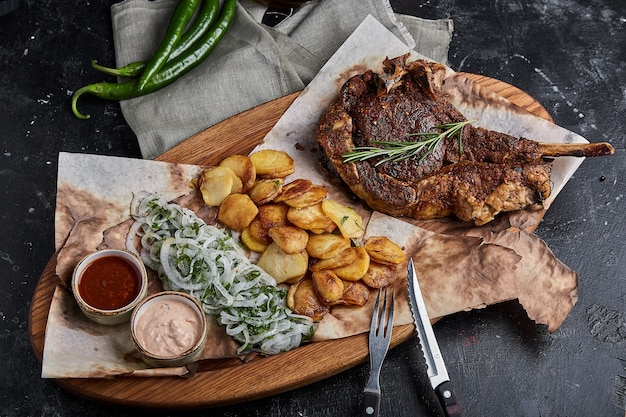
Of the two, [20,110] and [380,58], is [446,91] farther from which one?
[20,110]

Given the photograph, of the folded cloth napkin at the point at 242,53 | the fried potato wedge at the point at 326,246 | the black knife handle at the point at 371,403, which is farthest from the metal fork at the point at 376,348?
the folded cloth napkin at the point at 242,53

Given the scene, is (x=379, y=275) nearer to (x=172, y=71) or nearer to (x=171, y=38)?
(x=172, y=71)

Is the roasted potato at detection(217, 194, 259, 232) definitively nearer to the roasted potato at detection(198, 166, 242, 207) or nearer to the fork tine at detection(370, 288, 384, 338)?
the roasted potato at detection(198, 166, 242, 207)

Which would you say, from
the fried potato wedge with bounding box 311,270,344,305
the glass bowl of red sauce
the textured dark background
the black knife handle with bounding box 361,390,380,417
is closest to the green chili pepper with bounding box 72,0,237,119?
the textured dark background

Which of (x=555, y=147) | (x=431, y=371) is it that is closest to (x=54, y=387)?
(x=431, y=371)

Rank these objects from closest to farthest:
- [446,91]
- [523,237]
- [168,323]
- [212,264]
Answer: [168,323] → [212,264] → [523,237] → [446,91]

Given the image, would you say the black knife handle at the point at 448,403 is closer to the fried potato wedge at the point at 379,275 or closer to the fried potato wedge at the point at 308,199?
the fried potato wedge at the point at 379,275

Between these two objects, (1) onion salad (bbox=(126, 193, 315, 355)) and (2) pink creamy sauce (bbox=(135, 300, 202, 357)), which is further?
(1) onion salad (bbox=(126, 193, 315, 355))
